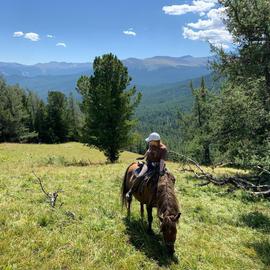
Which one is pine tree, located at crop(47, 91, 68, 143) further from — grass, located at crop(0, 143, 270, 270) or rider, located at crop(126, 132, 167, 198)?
rider, located at crop(126, 132, 167, 198)

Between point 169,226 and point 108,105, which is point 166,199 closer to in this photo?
point 169,226

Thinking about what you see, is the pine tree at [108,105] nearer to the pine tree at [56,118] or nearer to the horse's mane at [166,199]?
the horse's mane at [166,199]

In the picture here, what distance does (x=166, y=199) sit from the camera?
30.9 feet

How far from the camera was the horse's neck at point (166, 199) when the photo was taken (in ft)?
30.4

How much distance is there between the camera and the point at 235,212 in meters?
14.6

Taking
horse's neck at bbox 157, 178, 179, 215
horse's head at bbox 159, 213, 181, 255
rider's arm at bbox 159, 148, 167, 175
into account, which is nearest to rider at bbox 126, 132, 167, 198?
rider's arm at bbox 159, 148, 167, 175

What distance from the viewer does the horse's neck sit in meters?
9.26

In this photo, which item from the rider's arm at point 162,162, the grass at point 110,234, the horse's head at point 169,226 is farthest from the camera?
the rider's arm at point 162,162

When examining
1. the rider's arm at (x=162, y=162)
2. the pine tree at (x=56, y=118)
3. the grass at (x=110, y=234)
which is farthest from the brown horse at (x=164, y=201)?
the pine tree at (x=56, y=118)

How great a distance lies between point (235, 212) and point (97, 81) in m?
20.3

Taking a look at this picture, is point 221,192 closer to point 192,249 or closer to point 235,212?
point 235,212

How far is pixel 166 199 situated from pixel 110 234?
82.4 inches

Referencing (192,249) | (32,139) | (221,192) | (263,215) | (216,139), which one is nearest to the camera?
(192,249)

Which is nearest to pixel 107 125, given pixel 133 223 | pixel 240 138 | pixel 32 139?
pixel 240 138
